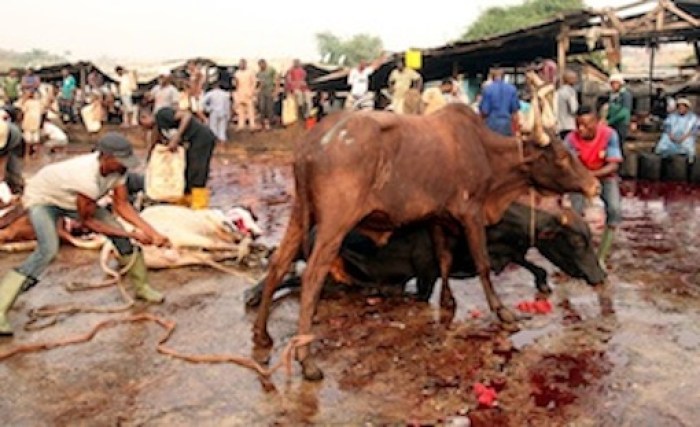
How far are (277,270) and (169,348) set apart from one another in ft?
3.38

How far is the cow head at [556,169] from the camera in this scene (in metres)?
7.10

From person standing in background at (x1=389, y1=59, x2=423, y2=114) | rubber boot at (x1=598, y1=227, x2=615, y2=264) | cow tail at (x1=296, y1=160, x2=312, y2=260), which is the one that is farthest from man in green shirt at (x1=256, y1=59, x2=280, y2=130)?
cow tail at (x1=296, y1=160, x2=312, y2=260)

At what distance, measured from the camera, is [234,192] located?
14.4m

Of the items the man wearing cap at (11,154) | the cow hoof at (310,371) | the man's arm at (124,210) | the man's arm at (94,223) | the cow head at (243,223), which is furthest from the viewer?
the cow head at (243,223)

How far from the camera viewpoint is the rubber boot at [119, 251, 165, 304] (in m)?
7.35

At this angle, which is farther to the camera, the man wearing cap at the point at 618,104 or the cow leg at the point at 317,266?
the man wearing cap at the point at 618,104

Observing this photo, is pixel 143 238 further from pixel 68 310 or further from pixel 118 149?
pixel 68 310

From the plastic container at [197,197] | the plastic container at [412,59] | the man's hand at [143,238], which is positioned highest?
the plastic container at [412,59]

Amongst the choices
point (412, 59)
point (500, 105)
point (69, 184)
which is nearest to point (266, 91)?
point (412, 59)

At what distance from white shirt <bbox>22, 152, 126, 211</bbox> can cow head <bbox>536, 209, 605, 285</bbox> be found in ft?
12.8

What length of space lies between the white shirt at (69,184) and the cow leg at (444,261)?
2759 mm

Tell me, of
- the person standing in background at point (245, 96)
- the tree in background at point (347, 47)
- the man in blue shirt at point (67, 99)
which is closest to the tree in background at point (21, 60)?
the tree in background at point (347, 47)

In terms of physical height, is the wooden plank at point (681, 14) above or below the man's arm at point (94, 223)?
above

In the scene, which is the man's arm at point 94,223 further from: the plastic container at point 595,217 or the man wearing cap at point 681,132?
the man wearing cap at point 681,132
